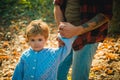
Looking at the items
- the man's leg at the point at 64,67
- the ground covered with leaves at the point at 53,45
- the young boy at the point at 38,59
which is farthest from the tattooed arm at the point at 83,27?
the ground covered with leaves at the point at 53,45

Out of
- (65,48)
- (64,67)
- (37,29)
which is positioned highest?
(37,29)

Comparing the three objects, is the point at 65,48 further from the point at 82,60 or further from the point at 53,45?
the point at 53,45

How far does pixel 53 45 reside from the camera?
6.50 meters

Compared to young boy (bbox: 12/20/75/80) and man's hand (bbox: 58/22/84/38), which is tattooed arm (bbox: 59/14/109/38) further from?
young boy (bbox: 12/20/75/80)

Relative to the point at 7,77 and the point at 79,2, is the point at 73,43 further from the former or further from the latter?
the point at 7,77

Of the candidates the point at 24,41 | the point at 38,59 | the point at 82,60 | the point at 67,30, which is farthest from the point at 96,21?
the point at 24,41

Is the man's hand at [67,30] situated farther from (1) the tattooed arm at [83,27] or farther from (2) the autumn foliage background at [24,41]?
(2) the autumn foliage background at [24,41]

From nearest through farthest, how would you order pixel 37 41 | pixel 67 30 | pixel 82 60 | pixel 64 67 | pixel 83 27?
pixel 67 30
pixel 83 27
pixel 37 41
pixel 82 60
pixel 64 67

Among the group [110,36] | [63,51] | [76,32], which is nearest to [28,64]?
[63,51]

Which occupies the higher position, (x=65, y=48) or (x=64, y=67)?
(x=65, y=48)

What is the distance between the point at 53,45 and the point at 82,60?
11.6ft

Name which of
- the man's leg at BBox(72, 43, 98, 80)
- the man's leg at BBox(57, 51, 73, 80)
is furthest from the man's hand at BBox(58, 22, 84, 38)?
the man's leg at BBox(57, 51, 73, 80)

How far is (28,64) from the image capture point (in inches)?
110

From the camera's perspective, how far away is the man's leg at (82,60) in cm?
298
